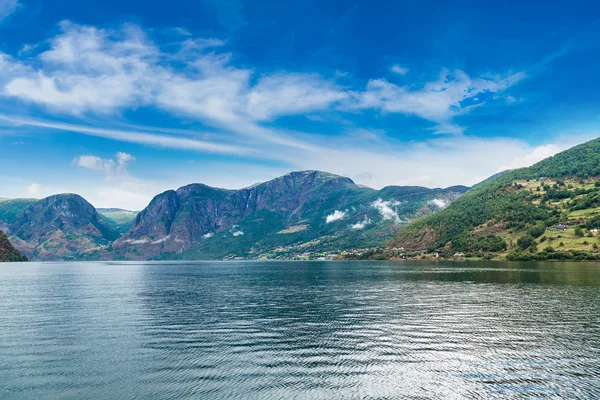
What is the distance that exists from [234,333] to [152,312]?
27013 millimetres

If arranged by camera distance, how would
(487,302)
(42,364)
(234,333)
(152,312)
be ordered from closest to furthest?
1. (42,364)
2. (234,333)
3. (152,312)
4. (487,302)

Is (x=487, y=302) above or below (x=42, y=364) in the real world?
below

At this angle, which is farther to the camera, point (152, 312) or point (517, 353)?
point (152, 312)

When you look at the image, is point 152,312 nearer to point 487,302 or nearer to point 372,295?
point 372,295

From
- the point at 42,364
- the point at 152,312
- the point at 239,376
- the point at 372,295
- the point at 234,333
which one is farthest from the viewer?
the point at 372,295

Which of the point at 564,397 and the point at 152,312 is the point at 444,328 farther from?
the point at 152,312

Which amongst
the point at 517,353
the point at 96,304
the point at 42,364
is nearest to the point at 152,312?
the point at 96,304

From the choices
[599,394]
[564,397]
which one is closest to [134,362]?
[564,397]

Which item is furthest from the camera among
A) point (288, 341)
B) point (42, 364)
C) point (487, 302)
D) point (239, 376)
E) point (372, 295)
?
point (372, 295)

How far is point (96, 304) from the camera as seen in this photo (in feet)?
267

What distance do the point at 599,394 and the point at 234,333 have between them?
132ft

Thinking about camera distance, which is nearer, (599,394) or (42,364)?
(599,394)

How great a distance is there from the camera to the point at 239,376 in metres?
34.6

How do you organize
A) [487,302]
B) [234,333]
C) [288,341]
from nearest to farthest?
[288,341]
[234,333]
[487,302]
